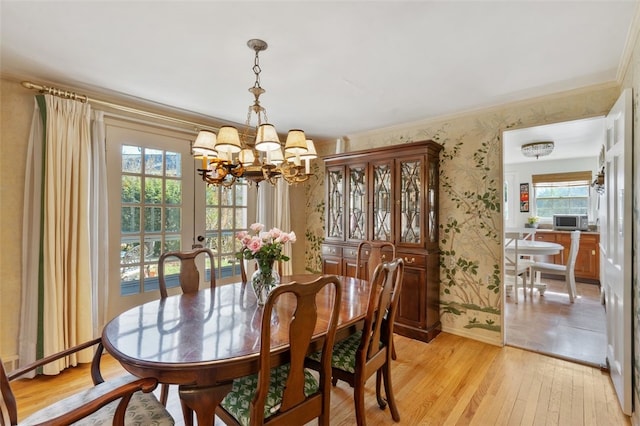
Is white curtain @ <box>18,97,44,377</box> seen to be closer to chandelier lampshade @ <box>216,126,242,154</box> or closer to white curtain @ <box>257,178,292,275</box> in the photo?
chandelier lampshade @ <box>216,126,242,154</box>

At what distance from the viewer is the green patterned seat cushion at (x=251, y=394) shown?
1328 mm

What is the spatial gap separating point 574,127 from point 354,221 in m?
2.92

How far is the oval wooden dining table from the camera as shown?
121cm

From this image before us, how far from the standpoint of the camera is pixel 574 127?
3.67m

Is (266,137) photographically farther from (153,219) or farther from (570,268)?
(570,268)

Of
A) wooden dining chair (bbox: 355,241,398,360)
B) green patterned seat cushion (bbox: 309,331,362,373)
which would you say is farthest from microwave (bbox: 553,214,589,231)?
green patterned seat cushion (bbox: 309,331,362,373)

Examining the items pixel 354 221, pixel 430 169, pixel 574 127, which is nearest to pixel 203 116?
pixel 354 221

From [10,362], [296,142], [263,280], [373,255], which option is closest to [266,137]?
[296,142]

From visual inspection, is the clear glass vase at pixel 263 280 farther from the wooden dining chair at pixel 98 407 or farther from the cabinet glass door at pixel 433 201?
the cabinet glass door at pixel 433 201

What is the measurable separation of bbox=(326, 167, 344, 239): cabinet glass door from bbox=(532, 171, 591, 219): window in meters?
4.89

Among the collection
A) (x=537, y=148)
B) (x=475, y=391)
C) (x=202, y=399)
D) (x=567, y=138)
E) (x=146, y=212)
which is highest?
(x=567, y=138)

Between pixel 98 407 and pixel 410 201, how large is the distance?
2.94 m

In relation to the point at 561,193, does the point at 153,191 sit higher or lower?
lower

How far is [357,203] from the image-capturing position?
374 cm
